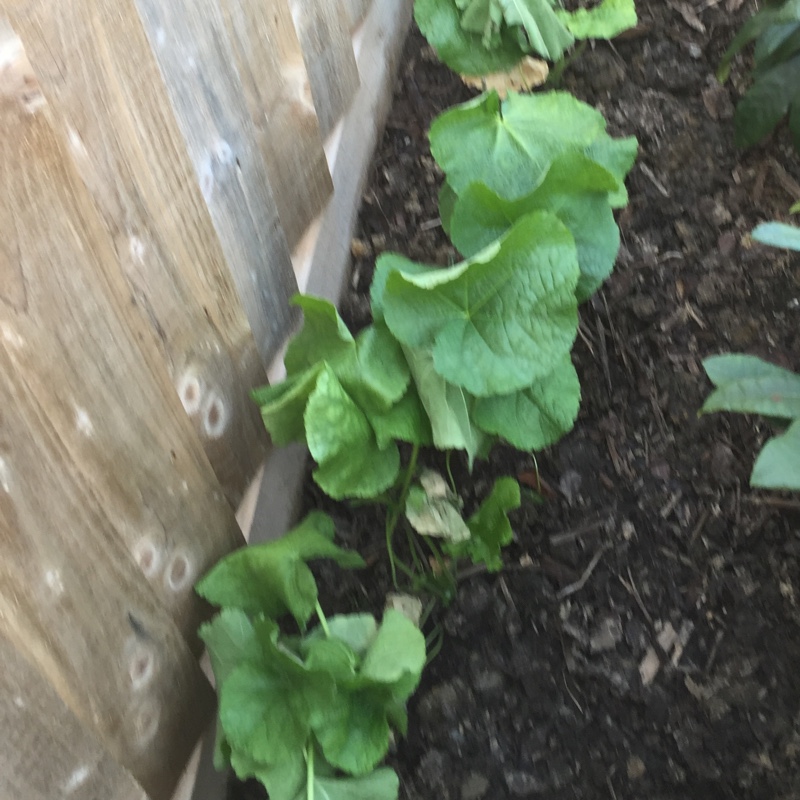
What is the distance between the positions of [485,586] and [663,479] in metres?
0.33

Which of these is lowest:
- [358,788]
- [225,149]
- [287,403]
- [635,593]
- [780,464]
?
[635,593]

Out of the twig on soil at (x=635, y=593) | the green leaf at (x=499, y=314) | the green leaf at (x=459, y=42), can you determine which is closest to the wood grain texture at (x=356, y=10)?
the green leaf at (x=459, y=42)

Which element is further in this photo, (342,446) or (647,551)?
(647,551)

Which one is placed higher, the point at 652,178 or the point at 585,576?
the point at 652,178

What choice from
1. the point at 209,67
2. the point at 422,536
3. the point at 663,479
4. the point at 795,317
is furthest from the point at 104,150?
the point at 795,317

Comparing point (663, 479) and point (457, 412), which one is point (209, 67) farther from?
point (663, 479)

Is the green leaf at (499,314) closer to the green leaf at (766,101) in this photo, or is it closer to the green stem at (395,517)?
the green stem at (395,517)

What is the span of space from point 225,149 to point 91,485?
418 millimetres

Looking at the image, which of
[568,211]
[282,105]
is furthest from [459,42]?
[568,211]

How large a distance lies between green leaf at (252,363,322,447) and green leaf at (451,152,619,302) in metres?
0.26

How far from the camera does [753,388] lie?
88 centimetres

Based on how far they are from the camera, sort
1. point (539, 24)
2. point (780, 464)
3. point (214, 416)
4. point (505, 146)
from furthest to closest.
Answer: point (539, 24), point (505, 146), point (214, 416), point (780, 464)

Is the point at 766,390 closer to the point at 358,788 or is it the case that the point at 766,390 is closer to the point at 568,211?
the point at 568,211

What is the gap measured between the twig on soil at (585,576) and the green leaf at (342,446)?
1.25ft
